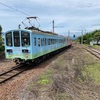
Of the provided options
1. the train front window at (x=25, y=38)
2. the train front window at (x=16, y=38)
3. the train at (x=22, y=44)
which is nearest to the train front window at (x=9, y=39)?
the train at (x=22, y=44)

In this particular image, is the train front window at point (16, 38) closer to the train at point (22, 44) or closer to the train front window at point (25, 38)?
the train at point (22, 44)

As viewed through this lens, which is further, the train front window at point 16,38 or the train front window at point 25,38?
the train front window at point 16,38

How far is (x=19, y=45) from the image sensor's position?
12.6 metres

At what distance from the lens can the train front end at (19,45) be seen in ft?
40.8

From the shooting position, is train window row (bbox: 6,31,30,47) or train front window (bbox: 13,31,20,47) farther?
train front window (bbox: 13,31,20,47)

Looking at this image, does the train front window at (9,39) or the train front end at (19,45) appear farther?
the train front window at (9,39)

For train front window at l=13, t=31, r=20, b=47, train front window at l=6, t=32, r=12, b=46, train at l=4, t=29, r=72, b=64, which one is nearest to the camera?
train at l=4, t=29, r=72, b=64

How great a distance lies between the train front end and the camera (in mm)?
12422

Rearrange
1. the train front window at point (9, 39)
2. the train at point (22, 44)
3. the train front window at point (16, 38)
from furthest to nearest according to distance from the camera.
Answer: the train front window at point (9, 39)
the train front window at point (16, 38)
the train at point (22, 44)

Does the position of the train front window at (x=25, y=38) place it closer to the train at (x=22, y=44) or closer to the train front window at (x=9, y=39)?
the train at (x=22, y=44)

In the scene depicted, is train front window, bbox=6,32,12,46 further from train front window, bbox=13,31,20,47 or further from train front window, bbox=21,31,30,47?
train front window, bbox=21,31,30,47

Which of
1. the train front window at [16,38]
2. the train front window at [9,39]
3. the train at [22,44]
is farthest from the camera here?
the train front window at [9,39]

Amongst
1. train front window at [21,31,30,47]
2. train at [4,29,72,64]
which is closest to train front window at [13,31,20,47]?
train at [4,29,72,64]

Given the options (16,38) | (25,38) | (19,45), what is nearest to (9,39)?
(16,38)
